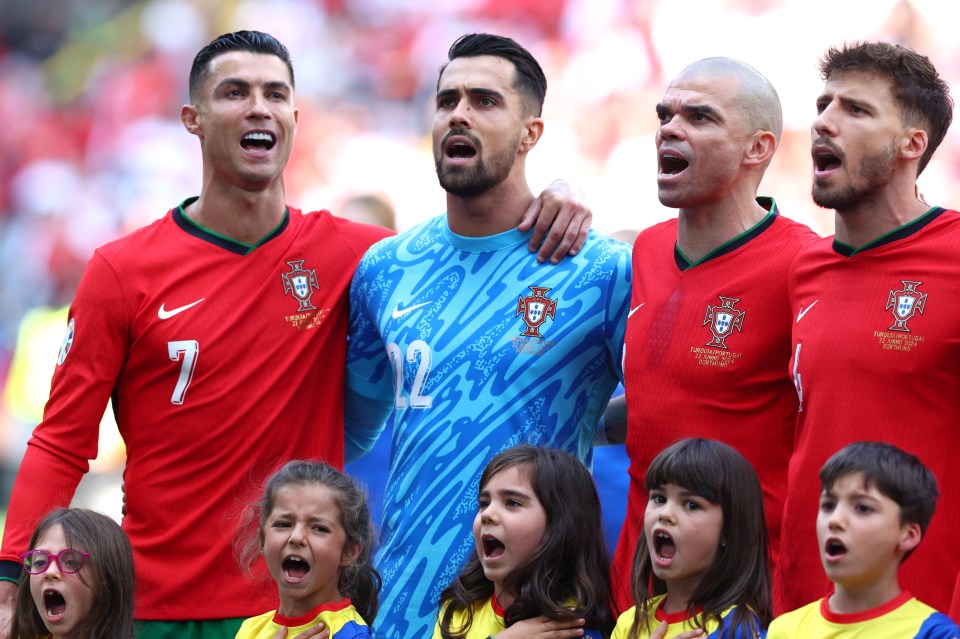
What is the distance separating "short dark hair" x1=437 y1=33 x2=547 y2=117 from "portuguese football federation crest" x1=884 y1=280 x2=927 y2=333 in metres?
1.62

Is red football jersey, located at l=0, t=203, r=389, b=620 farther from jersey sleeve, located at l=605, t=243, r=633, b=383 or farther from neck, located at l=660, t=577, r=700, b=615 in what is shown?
neck, located at l=660, t=577, r=700, b=615

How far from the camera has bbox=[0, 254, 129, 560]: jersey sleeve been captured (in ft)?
15.2

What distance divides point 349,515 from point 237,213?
4.35 ft

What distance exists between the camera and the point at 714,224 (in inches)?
168

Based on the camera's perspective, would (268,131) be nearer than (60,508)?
No

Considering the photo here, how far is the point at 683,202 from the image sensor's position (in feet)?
14.0

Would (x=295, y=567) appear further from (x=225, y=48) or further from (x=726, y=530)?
(x=225, y=48)

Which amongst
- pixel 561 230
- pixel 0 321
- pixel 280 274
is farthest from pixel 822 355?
pixel 0 321

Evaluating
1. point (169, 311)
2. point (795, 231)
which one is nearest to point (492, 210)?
point (795, 231)

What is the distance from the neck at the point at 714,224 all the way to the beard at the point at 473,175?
676 millimetres

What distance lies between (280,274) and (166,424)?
0.65m

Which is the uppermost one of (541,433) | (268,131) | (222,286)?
(268,131)

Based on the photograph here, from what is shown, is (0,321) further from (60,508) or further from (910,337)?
(910,337)

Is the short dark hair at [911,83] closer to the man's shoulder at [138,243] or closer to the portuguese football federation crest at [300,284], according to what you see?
the portuguese football federation crest at [300,284]
